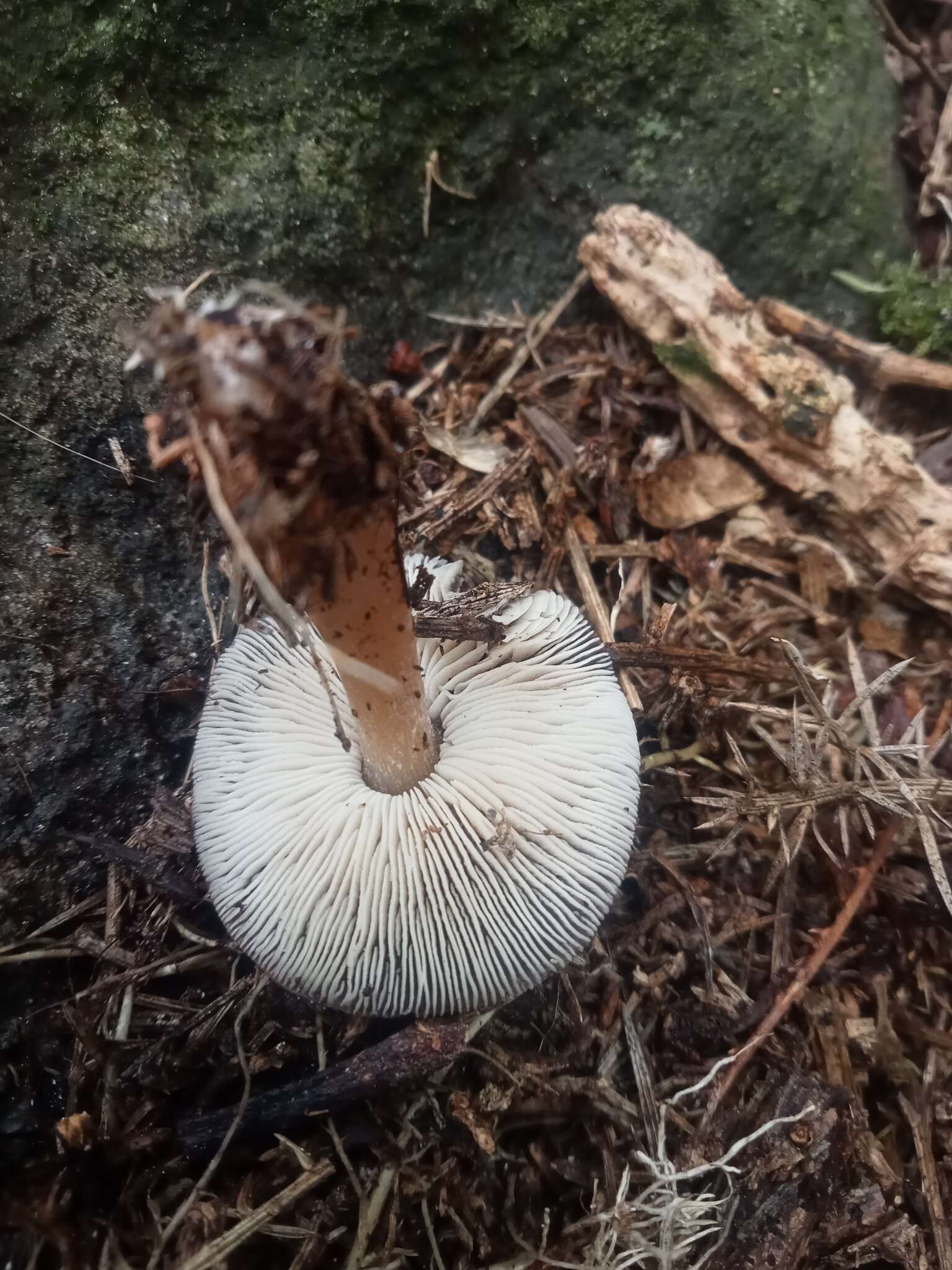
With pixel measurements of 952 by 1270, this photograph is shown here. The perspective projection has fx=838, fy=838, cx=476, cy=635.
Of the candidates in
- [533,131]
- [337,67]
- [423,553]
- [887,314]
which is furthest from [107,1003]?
[887,314]

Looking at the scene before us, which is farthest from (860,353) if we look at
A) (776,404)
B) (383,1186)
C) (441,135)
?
(383,1186)

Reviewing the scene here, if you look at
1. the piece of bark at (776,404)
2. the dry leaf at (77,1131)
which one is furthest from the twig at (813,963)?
the dry leaf at (77,1131)

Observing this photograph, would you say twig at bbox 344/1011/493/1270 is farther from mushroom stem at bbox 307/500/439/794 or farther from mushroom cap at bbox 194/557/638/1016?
mushroom stem at bbox 307/500/439/794

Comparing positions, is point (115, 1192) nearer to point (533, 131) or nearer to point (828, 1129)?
point (828, 1129)

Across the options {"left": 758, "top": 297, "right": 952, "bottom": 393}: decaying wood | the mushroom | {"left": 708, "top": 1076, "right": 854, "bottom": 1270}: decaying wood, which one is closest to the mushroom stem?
the mushroom

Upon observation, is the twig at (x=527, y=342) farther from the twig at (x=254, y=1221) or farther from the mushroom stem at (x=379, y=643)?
the twig at (x=254, y=1221)

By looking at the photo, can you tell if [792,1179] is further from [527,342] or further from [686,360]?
[527,342]
